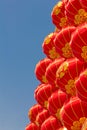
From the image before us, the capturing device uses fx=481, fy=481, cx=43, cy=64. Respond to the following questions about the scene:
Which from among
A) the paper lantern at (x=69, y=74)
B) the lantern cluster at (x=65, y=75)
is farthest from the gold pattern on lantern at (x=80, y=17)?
the paper lantern at (x=69, y=74)

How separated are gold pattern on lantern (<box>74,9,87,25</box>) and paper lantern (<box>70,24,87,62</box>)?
143 centimetres

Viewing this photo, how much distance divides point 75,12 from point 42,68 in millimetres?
4385

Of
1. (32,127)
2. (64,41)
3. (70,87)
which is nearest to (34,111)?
(32,127)

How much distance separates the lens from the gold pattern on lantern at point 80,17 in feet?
46.6

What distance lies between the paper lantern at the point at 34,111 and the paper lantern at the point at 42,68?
140 cm

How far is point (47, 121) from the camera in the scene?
658 inches

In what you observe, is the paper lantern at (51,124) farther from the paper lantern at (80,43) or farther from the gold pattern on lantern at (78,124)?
the paper lantern at (80,43)

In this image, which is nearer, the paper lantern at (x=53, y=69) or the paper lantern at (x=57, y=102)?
the paper lantern at (x=57, y=102)

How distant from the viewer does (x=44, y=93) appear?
17578mm

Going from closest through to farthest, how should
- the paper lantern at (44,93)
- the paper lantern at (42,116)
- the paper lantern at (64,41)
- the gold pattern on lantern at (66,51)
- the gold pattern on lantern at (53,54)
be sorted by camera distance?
the paper lantern at (64,41) < the gold pattern on lantern at (66,51) < the paper lantern at (44,93) < the gold pattern on lantern at (53,54) < the paper lantern at (42,116)

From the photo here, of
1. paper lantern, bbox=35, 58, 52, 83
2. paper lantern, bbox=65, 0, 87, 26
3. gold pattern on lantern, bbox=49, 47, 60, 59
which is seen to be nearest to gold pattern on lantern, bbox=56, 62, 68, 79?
paper lantern, bbox=65, 0, 87, 26

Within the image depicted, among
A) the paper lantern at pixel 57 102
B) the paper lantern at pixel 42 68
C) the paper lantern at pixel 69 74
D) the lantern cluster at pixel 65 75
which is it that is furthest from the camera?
the paper lantern at pixel 42 68

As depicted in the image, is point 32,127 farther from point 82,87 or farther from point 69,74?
point 82,87

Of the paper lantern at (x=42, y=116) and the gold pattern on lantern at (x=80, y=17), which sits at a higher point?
the gold pattern on lantern at (x=80, y=17)
